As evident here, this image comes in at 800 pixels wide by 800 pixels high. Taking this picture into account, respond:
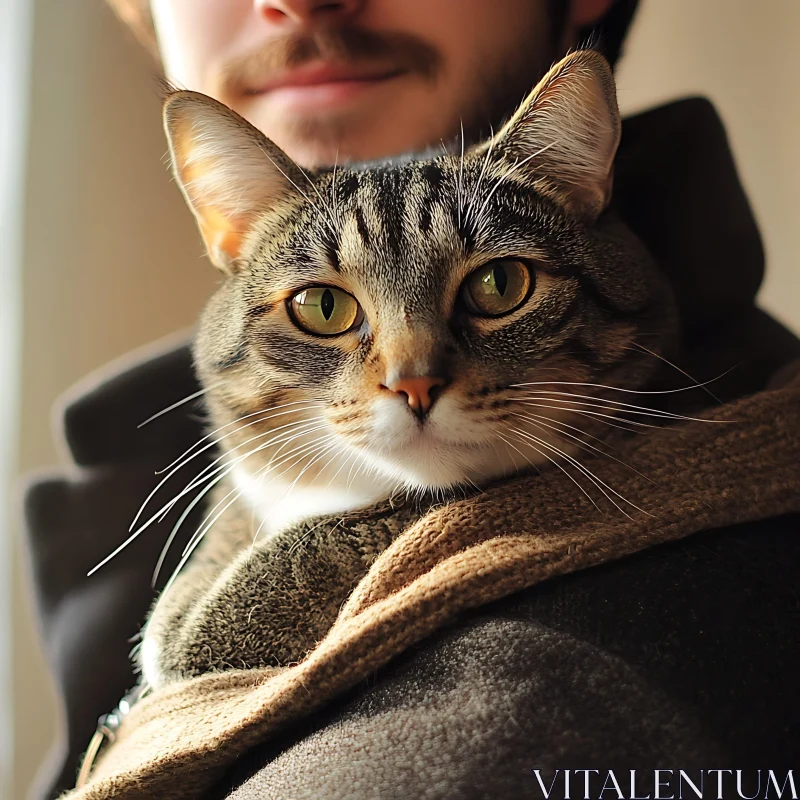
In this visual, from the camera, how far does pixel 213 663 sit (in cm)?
68

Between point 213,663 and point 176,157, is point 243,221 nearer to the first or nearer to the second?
point 176,157

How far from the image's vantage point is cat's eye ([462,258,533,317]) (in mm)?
672

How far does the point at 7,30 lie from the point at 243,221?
1306 millimetres

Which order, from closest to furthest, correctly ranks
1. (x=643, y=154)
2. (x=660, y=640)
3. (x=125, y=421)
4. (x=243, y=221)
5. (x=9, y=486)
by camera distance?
(x=660, y=640) < (x=243, y=221) < (x=643, y=154) < (x=125, y=421) < (x=9, y=486)

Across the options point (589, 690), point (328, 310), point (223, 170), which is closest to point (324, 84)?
point (223, 170)

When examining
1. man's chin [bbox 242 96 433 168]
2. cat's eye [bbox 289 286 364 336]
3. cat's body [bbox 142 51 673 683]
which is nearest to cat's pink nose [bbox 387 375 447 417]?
cat's body [bbox 142 51 673 683]

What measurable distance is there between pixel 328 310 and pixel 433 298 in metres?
0.11

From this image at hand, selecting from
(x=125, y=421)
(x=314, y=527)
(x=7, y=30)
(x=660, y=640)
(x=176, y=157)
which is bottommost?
(x=660, y=640)

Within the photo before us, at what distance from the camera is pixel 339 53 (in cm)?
73

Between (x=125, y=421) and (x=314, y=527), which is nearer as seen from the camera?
(x=314, y=527)

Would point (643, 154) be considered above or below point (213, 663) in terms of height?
above

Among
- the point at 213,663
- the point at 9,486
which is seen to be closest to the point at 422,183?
the point at 213,663

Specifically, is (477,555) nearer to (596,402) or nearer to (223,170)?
(596,402)

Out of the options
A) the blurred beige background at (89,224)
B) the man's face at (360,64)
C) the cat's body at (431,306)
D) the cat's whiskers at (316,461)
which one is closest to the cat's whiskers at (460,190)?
the cat's body at (431,306)
